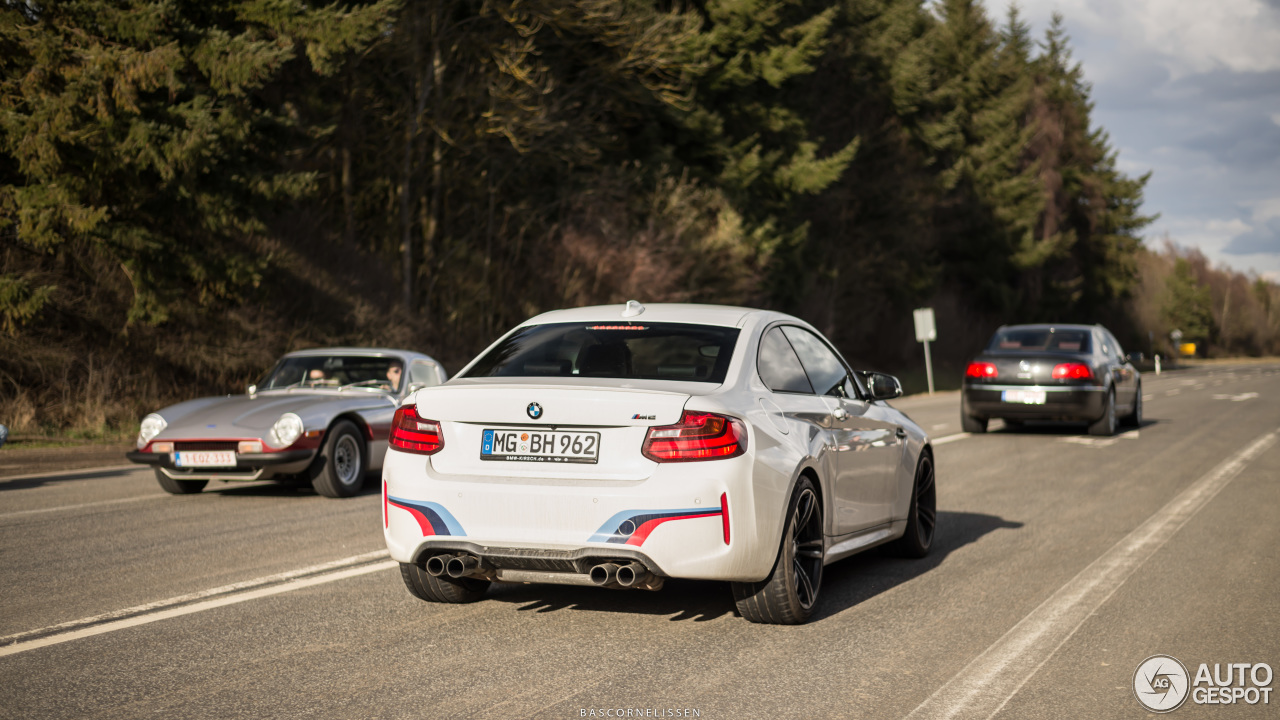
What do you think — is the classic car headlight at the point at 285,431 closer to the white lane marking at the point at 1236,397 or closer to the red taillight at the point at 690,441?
the red taillight at the point at 690,441

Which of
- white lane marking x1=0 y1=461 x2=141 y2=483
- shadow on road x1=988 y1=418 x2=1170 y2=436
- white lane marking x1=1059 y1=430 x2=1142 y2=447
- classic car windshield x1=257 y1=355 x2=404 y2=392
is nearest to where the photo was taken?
classic car windshield x1=257 y1=355 x2=404 y2=392

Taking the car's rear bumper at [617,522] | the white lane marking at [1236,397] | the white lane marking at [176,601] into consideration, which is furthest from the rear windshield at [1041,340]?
the white lane marking at [1236,397]

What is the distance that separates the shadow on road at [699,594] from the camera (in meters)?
6.16

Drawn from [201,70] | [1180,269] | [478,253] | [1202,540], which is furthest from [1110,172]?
[1202,540]

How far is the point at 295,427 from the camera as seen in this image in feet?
33.9

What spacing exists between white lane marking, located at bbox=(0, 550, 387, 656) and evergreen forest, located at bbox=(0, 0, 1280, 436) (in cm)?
1150

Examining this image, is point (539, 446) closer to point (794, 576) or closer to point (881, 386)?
point (794, 576)

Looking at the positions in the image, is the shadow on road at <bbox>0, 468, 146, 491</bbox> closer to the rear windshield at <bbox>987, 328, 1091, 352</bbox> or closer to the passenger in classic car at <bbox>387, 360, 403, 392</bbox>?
the passenger in classic car at <bbox>387, 360, 403, 392</bbox>

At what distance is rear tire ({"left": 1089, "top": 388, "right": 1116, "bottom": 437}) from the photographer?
1748 centimetres

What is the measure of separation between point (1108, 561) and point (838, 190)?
41.5 metres

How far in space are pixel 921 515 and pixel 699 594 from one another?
2088 millimetres

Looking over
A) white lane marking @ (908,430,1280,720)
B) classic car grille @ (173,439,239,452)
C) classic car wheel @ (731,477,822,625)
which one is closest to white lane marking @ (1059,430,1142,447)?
white lane marking @ (908,430,1280,720)

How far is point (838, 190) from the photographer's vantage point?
48062 millimetres

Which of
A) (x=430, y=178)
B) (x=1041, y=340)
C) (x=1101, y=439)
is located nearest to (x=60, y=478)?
(x=1041, y=340)
